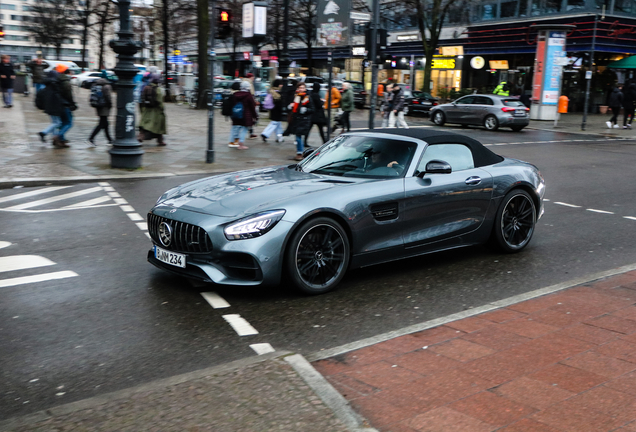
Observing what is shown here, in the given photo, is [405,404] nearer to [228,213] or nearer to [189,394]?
[189,394]

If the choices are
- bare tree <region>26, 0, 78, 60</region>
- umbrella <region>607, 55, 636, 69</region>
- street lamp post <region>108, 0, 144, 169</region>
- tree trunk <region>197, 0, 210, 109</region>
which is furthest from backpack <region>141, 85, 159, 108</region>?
bare tree <region>26, 0, 78, 60</region>

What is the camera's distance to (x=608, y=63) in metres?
39.5

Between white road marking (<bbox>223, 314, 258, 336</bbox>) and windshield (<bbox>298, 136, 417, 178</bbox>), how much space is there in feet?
6.21

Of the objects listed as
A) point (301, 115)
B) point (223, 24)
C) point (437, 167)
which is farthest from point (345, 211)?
point (223, 24)

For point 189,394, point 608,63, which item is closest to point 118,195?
point 189,394

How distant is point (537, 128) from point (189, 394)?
28258mm

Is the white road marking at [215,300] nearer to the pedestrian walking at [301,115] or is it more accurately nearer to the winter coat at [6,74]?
the pedestrian walking at [301,115]

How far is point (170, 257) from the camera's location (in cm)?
566

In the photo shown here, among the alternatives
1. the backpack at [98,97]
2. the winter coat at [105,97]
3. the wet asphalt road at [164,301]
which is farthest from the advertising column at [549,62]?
the wet asphalt road at [164,301]

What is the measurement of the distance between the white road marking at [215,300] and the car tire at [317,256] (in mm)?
572

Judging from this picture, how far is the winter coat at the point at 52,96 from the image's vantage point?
1539 cm

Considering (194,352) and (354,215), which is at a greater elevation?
(354,215)

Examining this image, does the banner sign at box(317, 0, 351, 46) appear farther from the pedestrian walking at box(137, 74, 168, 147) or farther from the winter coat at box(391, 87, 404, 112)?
the winter coat at box(391, 87, 404, 112)

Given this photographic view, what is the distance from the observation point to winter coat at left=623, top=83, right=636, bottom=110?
28431mm
